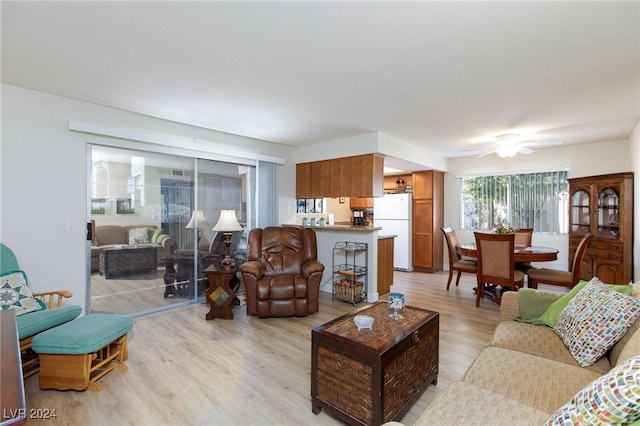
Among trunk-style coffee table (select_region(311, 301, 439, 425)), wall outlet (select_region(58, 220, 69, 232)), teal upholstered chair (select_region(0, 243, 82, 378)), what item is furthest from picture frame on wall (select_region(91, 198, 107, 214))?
trunk-style coffee table (select_region(311, 301, 439, 425))

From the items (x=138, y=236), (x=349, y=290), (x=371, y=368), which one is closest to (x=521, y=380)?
(x=371, y=368)

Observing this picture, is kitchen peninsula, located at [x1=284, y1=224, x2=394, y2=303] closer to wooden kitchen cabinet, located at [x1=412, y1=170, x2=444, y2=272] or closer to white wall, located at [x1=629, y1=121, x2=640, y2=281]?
wooden kitchen cabinet, located at [x1=412, y1=170, x2=444, y2=272]

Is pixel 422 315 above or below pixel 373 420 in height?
above

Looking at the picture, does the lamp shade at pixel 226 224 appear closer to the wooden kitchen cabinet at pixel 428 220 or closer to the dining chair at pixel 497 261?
the dining chair at pixel 497 261

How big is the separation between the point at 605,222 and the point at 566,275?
1.53 meters

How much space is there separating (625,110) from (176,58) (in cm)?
463

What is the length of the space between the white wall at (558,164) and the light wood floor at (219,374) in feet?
8.38

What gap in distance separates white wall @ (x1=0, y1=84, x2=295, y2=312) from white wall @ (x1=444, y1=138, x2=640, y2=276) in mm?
6066

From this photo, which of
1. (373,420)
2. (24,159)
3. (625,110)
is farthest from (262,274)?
(625,110)

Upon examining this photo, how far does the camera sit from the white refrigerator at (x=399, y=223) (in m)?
6.41

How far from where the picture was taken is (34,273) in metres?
2.96

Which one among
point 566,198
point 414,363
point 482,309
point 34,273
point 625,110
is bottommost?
point 482,309

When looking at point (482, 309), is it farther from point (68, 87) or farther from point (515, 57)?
point (68, 87)

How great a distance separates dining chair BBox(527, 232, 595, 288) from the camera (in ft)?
12.0
